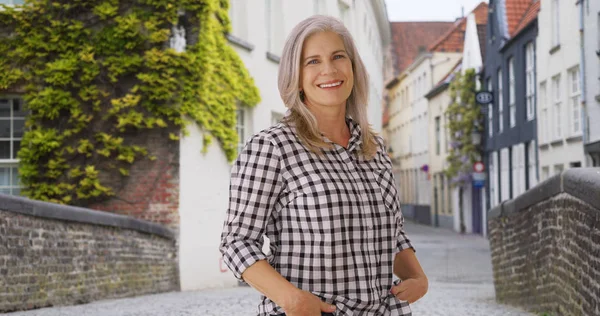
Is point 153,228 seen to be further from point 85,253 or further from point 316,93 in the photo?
point 316,93

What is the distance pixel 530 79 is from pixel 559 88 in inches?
127

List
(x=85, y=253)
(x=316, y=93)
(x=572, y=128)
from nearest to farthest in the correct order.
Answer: (x=316, y=93), (x=85, y=253), (x=572, y=128)

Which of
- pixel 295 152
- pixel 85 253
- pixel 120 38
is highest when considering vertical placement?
pixel 120 38

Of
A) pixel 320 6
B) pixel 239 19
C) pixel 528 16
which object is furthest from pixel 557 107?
pixel 239 19

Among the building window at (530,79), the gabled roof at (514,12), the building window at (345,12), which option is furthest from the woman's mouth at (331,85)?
the gabled roof at (514,12)

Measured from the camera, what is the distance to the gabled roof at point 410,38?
2702 inches

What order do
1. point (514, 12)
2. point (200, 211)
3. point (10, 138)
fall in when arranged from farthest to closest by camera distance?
point (514, 12) → point (200, 211) → point (10, 138)

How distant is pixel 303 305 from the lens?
245cm

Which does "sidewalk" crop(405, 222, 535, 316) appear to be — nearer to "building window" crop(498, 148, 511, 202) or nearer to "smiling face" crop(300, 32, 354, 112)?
Answer: "building window" crop(498, 148, 511, 202)

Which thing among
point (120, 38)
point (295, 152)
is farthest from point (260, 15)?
point (295, 152)

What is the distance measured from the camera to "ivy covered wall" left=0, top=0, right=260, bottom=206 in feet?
42.7

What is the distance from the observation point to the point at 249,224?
8.22ft

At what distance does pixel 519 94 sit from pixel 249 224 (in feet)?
87.5

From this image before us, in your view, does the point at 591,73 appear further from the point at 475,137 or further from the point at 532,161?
the point at 475,137
